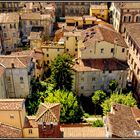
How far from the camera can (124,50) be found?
186 ft

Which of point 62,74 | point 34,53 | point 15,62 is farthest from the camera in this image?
point 34,53

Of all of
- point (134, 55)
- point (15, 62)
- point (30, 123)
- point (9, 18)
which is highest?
point (9, 18)

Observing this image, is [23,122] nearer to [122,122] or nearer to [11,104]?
[11,104]

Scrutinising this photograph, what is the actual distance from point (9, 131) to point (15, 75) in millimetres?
13896

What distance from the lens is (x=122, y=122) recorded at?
38250mm

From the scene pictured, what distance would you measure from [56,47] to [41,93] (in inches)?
589

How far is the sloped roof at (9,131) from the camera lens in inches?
1479

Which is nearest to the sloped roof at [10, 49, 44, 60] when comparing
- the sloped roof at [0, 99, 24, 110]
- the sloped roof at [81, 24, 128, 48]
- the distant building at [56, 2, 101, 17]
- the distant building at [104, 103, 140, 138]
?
the sloped roof at [81, 24, 128, 48]

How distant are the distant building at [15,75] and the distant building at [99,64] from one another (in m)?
10.3

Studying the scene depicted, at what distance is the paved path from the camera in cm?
4080

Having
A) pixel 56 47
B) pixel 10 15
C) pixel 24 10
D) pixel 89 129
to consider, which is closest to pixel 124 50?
pixel 56 47

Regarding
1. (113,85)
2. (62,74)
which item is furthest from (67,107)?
(113,85)

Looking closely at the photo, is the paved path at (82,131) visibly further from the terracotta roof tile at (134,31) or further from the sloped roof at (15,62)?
the terracotta roof tile at (134,31)

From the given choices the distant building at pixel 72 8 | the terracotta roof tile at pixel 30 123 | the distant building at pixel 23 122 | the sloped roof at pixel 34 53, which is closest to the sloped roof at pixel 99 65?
the sloped roof at pixel 34 53
